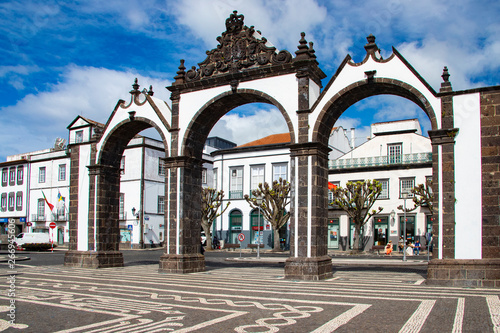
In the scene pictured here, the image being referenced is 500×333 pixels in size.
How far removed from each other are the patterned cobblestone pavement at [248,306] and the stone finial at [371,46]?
582 centimetres

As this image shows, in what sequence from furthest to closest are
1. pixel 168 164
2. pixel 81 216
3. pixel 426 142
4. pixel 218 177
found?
pixel 218 177 < pixel 426 142 < pixel 81 216 < pixel 168 164

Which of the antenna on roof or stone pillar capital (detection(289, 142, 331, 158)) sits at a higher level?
the antenna on roof

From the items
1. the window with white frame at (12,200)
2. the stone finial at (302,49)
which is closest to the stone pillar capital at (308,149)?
the stone finial at (302,49)

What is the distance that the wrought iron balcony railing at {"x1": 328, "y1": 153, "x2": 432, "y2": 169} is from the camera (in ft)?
105

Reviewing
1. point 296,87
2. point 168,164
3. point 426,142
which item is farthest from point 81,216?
point 426,142

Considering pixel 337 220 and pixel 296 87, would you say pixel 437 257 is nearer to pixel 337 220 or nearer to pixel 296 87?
pixel 296 87

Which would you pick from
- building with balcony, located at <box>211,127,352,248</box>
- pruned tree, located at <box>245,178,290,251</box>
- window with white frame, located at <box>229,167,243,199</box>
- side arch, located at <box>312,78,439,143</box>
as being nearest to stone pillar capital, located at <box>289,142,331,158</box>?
side arch, located at <box>312,78,439,143</box>

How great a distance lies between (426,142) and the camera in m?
32.5

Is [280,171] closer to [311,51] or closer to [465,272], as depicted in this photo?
[311,51]

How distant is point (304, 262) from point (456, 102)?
17.5 feet

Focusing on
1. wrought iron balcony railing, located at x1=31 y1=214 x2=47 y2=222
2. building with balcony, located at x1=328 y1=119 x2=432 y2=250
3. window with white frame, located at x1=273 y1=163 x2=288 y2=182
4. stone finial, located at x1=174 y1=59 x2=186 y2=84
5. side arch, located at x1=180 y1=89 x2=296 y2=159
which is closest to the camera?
side arch, located at x1=180 y1=89 x2=296 y2=159

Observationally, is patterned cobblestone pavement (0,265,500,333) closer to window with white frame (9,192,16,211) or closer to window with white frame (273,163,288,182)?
window with white frame (273,163,288,182)

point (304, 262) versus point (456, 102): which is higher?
point (456, 102)

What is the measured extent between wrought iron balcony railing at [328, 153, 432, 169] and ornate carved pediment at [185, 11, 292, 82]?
69.0 feet
